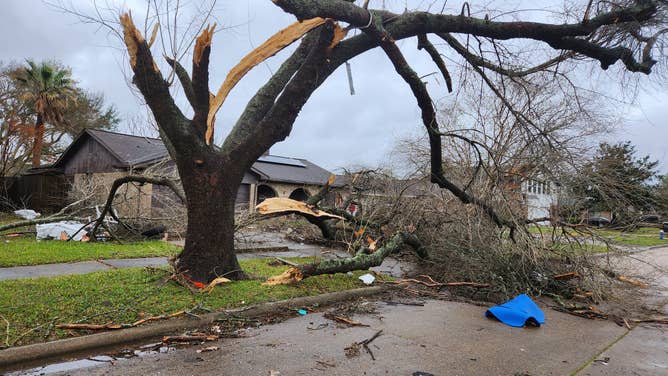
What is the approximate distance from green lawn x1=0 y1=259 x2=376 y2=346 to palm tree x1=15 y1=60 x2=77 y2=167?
22431 mm

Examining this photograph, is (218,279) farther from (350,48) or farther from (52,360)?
(350,48)

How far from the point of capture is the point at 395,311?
5691 mm

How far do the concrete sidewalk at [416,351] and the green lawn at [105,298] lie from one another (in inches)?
29.7

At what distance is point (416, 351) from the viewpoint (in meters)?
4.06

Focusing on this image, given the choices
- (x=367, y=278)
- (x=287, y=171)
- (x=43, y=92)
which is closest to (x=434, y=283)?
(x=367, y=278)

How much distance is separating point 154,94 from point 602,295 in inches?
279

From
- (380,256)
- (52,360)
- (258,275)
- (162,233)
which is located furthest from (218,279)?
(162,233)

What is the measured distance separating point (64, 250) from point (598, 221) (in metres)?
10.7

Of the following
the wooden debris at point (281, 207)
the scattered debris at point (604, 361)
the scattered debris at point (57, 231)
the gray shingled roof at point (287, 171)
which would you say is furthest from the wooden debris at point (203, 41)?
the gray shingled roof at point (287, 171)

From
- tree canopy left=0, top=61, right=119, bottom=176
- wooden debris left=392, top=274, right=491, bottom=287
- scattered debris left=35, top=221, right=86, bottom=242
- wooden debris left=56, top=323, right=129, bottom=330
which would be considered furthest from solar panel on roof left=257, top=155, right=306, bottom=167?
wooden debris left=56, top=323, right=129, bottom=330

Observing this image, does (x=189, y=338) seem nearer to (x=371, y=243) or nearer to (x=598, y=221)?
(x=371, y=243)

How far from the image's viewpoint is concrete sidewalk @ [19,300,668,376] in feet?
11.5

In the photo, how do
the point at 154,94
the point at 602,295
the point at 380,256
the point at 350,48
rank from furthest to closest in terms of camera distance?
the point at 380,256
the point at 602,295
the point at 350,48
the point at 154,94

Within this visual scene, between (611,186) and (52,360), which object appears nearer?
(52,360)
